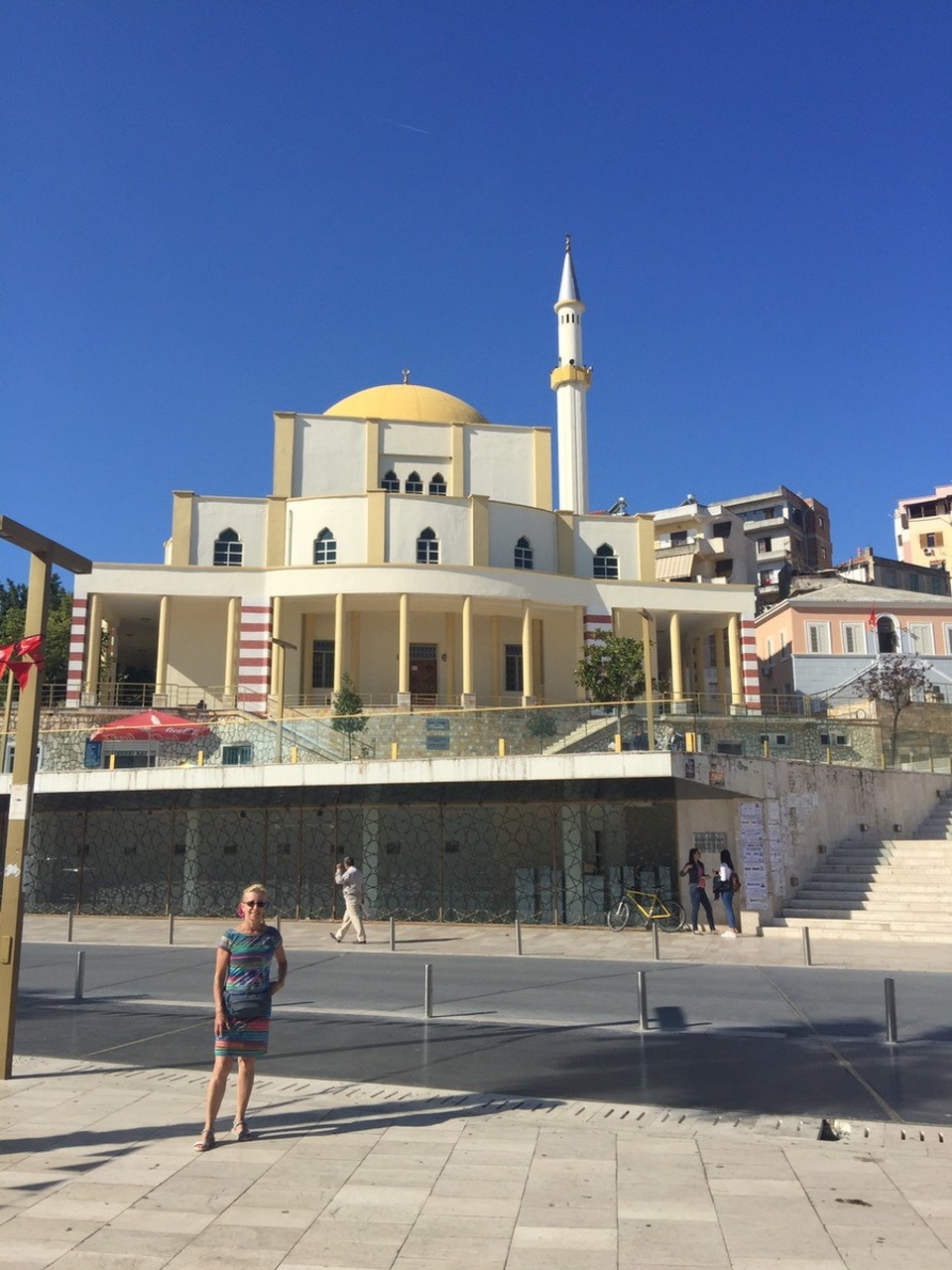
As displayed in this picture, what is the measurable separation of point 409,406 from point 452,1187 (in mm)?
43471

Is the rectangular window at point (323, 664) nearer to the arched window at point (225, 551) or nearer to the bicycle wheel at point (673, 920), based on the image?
the arched window at point (225, 551)

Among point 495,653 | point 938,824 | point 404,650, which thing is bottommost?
point 938,824

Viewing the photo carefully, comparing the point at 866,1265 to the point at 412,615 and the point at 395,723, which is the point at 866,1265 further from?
the point at 412,615

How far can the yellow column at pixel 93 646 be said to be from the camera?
37.7 metres

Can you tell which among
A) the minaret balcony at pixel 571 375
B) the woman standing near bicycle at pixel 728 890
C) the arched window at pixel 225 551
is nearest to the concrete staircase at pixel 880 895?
the woman standing near bicycle at pixel 728 890

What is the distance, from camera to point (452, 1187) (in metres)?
6.33

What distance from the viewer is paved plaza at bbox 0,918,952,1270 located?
17.6 ft

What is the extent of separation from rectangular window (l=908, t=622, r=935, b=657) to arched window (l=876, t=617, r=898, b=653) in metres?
0.74

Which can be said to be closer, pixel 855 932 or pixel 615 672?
pixel 855 932

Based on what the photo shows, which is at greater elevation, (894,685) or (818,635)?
(818,635)

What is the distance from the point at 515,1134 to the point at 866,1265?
282 cm

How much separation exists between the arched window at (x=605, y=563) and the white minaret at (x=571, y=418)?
376 cm

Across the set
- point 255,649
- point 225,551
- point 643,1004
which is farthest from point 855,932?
point 225,551

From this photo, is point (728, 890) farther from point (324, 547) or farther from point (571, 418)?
point (571, 418)
